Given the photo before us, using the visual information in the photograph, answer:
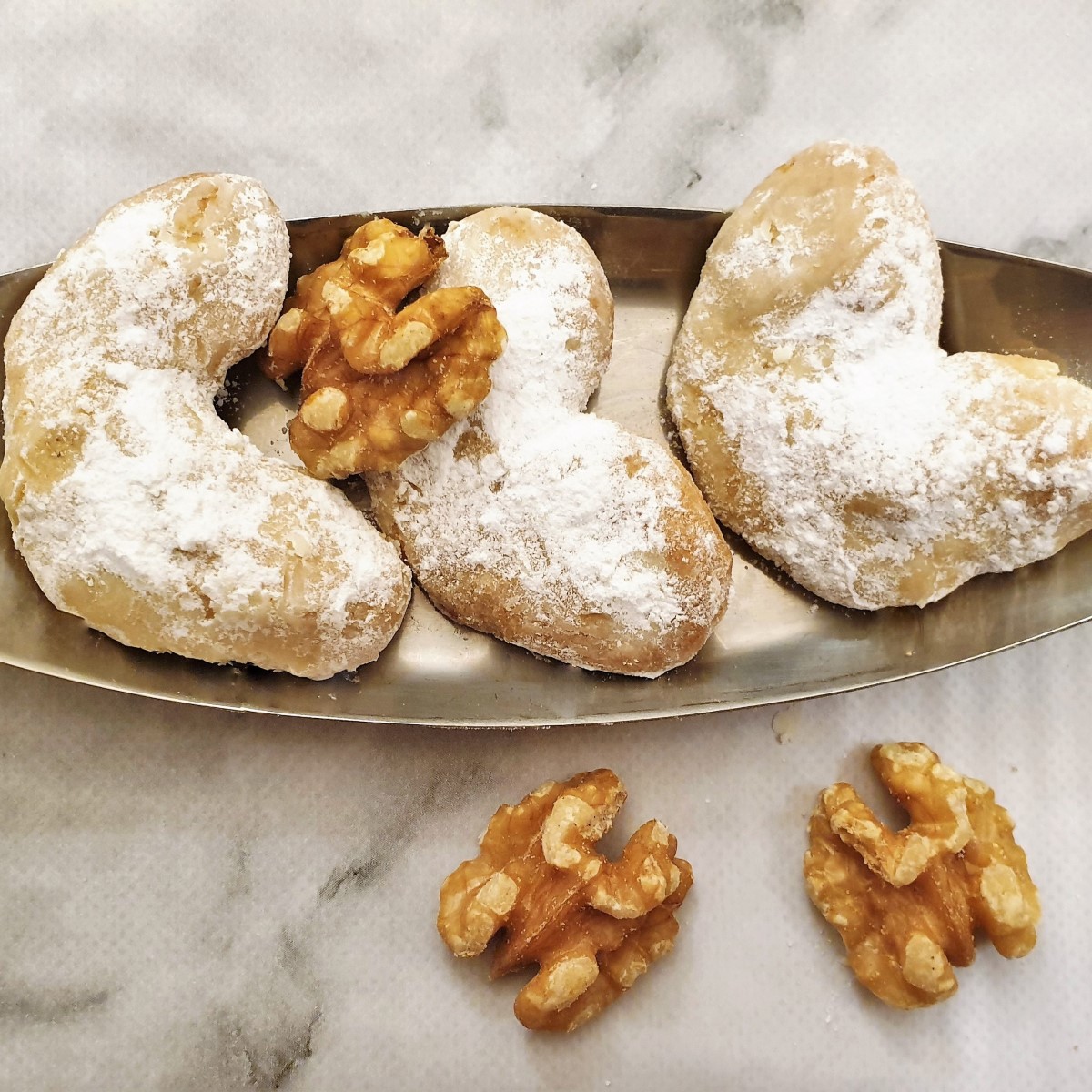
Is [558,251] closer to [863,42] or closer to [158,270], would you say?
[158,270]

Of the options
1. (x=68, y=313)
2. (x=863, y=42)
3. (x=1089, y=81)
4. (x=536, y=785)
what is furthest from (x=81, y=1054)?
(x=1089, y=81)

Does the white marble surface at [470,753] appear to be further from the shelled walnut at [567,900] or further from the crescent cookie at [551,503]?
the crescent cookie at [551,503]

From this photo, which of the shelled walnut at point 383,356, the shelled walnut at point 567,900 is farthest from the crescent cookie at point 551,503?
the shelled walnut at point 567,900

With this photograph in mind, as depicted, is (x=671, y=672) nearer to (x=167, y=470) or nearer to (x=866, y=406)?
(x=866, y=406)

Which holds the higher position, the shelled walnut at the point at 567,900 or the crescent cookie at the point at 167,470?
the crescent cookie at the point at 167,470

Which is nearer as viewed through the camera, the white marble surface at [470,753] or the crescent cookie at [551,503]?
the crescent cookie at [551,503]

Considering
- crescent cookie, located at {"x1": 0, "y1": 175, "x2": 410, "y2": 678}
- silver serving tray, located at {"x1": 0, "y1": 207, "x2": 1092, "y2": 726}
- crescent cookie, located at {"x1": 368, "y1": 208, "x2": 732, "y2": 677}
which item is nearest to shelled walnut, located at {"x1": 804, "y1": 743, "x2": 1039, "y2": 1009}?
silver serving tray, located at {"x1": 0, "y1": 207, "x2": 1092, "y2": 726}
